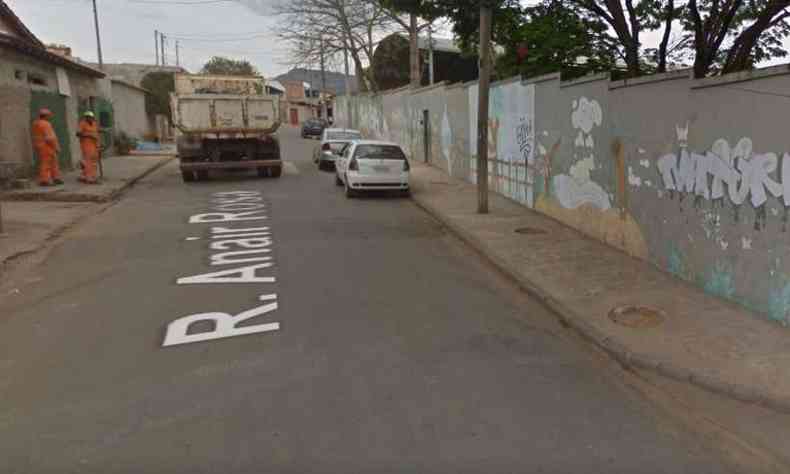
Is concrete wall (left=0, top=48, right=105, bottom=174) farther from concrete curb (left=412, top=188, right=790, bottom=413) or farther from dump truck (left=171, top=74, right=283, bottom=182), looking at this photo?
concrete curb (left=412, top=188, right=790, bottom=413)

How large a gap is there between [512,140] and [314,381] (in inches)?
363

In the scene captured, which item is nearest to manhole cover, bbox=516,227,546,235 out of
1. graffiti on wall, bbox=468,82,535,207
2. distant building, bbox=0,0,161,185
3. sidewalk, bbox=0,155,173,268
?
graffiti on wall, bbox=468,82,535,207

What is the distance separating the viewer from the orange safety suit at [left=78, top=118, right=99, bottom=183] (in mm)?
14930

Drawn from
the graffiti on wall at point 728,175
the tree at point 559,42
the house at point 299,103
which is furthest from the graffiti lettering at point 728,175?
the house at point 299,103

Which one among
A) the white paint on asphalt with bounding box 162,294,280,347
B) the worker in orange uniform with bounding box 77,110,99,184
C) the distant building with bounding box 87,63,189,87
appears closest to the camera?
the white paint on asphalt with bounding box 162,294,280,347

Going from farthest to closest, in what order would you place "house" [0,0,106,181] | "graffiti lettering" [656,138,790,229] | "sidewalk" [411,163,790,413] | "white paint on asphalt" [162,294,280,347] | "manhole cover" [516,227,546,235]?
1. "house" [0,0,106,181]
2. "manhole cover" [516,227,546,235]
3. "graffiti lettering" [656,138,790,229]
4. "white paint on asphalt" [162,294,280,347]
5. "sidewalk" [411,163,790,413]

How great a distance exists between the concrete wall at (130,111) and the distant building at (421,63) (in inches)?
541

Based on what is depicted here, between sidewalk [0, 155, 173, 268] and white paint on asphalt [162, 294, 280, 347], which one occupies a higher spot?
sidewalk [0, 155, 173, 268]

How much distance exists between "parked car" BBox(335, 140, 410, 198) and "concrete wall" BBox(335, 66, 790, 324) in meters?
2.94

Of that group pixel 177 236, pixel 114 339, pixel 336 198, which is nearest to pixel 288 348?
pixel 114 339

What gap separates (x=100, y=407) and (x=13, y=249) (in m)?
5.79

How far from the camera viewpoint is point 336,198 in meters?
13.9

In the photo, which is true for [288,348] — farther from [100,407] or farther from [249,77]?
[249,77]

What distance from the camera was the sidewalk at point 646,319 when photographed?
4.35 metres
